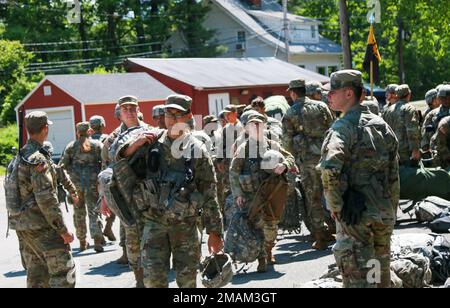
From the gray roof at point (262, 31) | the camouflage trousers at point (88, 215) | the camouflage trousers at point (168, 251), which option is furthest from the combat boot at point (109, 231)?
the gray roof at point (262, 31)

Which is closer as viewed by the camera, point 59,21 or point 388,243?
point 388,243

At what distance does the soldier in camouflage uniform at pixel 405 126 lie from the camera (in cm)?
1280

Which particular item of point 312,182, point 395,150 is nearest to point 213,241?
point 395,150

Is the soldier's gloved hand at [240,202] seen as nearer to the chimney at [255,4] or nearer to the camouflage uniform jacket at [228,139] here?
the camouflage uniform jacket at [228,139]

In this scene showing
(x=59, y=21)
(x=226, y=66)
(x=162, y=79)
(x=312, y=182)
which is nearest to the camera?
(x=312, y=182)

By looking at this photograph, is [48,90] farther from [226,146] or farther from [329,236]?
[329,236]

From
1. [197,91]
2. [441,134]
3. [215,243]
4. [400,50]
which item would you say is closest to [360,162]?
[215,243]

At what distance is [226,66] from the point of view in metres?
46.2

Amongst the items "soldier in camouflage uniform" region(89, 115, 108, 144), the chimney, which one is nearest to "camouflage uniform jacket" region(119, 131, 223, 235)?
"soldier in camouflage uniform" region(89, 115, 108, 144)

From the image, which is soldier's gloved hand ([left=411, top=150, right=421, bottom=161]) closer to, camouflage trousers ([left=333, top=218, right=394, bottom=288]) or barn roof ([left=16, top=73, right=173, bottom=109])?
camouflage trousers ([left=333, top=218, right=394, bottom=288])

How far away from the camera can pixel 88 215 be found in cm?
1290

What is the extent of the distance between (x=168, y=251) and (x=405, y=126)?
7.08 metres
